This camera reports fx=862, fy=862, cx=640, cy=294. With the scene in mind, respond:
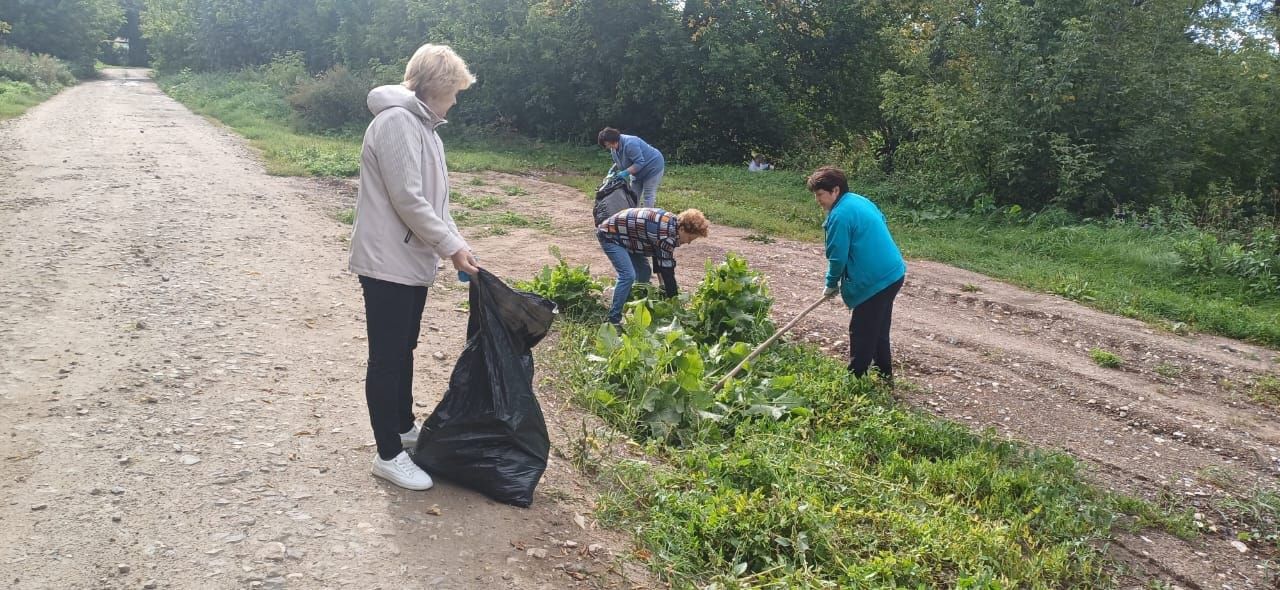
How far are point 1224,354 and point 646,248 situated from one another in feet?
15.7

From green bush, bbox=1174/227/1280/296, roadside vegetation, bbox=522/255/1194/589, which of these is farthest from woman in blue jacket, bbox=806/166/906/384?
green bush, bbox=1174/227/1280/296

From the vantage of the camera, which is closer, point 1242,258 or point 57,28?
point 1242,258

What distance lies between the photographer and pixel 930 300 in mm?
8211

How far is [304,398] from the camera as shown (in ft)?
14.8

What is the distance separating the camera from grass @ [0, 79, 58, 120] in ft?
63.0

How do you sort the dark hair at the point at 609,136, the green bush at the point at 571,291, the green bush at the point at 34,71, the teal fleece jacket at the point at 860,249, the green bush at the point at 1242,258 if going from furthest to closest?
the green bush at the point at 34,71 → the green bush at the point at 1242,258 → the dark hair at the point at 609,136 → the green bush at the point at 571,291 → the teal fleece jacket at the point at 860,249

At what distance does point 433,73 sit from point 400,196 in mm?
482

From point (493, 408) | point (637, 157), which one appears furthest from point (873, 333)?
point (637, 157)

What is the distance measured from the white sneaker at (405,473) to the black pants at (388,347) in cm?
4

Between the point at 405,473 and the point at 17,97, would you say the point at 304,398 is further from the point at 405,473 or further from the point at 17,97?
the point at 17,97

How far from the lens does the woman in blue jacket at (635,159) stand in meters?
8.45

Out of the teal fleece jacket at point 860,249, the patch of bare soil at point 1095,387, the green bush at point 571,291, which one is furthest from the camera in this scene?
the green bush at point 571,291

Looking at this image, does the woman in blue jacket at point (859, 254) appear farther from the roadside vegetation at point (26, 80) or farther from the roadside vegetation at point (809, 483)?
the roadside vegetation at point (26, 80)

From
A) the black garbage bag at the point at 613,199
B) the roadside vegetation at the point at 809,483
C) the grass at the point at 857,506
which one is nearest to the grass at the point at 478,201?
the black garbage bag at the point at 613,199
